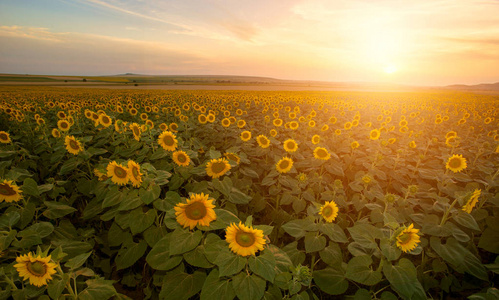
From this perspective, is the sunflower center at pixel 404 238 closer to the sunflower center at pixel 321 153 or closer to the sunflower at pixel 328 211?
the sunflower at pixel 328 211

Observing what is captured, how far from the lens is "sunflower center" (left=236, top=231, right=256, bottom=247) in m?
1.66

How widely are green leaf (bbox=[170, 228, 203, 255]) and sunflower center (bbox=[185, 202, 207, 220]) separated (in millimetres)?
149

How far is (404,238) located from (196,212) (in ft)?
5.81

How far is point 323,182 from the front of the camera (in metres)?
4.31

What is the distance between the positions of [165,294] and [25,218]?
185 cm

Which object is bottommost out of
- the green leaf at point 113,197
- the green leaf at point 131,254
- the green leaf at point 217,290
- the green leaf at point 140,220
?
the green leaf at point 131,254

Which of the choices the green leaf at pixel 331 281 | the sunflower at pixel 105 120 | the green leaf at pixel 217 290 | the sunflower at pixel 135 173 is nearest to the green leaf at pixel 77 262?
the sunflower at pixel 135 173

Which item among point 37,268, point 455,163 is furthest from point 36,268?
point 455,163

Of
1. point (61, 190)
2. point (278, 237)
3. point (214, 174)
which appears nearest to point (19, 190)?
point (61, 190)

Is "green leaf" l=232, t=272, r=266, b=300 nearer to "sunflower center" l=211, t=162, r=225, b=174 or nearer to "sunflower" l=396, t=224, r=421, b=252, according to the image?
"sunflower" l=396, t=224, r=421, b=252

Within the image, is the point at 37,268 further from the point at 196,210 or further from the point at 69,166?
the point at 69,166

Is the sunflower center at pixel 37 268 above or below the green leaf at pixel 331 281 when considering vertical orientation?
above

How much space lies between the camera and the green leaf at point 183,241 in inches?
69.9

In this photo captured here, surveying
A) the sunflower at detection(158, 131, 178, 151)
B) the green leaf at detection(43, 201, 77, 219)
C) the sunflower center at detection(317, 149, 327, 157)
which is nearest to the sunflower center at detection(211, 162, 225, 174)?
the sunflower at detection(158, 131, 178, 151)
